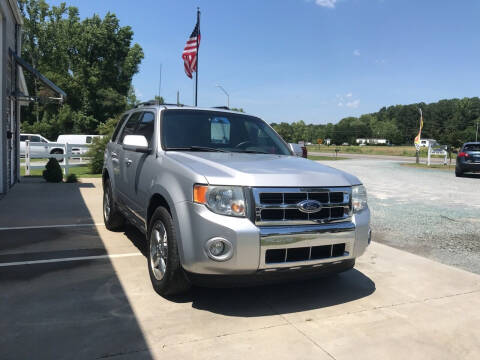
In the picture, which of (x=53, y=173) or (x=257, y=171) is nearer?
(x=257, y=171)

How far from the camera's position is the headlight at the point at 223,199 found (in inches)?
132

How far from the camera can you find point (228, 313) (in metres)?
3.60

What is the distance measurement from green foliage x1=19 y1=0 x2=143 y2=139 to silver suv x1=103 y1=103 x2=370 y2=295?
43908mm

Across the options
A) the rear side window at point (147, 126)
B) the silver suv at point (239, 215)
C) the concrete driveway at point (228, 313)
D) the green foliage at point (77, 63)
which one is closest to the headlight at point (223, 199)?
the silver suv at point (239, 215)

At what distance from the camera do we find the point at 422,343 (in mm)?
3166

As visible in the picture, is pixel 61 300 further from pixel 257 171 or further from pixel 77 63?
pixel 77 63

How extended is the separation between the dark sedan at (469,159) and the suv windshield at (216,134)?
17.3 meters

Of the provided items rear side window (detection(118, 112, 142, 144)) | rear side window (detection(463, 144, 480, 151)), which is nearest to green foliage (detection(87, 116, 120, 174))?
rear side window (detection(118, 112, 142, 144))

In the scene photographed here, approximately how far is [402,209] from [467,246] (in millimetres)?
3309

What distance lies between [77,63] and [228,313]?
49.9 meters

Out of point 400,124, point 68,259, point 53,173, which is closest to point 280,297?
point 68,259

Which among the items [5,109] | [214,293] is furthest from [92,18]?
[214,293]

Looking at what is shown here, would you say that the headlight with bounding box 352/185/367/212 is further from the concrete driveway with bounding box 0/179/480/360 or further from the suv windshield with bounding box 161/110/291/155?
the suv windshield with bounding box 161/110/291/155

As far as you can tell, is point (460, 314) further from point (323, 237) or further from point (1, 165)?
point (1, 165)
